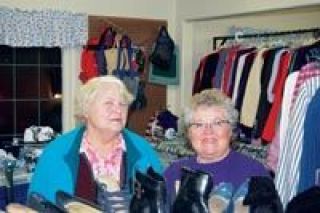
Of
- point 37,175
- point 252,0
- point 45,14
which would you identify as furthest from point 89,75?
point 37,175

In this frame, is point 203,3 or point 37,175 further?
point 203,3

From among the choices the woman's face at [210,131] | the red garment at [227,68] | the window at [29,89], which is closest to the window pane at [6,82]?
the window at [29,89]

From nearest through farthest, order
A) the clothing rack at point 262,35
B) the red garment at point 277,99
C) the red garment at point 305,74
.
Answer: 1. the red garment at point 305,74
2. the red garment at point 277,99
3. the clothing rack at point 262,35

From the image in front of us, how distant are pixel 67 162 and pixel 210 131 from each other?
0.54 m

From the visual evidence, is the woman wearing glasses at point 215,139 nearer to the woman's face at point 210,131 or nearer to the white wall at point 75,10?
the woman's face at point 210,131

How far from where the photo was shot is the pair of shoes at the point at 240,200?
919 millimetres

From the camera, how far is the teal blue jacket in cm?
181

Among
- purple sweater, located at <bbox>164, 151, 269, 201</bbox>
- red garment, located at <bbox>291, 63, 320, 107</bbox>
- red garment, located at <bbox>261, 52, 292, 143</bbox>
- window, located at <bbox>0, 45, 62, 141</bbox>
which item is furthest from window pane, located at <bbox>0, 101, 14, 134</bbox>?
purple sweater, located at <bbox>164, 151, 269, 201</bbox>

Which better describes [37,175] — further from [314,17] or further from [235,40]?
[314,17]

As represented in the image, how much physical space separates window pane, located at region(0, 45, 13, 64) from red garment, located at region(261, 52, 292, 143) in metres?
2.16

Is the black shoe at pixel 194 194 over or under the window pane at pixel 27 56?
under

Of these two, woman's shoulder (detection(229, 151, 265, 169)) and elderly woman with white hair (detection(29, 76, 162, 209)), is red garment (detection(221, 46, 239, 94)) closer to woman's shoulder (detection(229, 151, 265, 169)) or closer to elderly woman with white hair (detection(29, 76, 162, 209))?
elderly woman with white hair (detection(29, 76, 162, 209))

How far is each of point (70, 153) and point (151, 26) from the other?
10.5 ft

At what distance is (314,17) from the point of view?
17.6 feet
